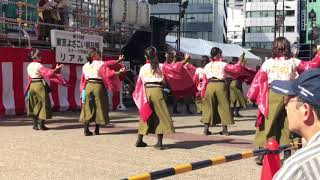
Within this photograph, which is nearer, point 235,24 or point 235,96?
point 235,96

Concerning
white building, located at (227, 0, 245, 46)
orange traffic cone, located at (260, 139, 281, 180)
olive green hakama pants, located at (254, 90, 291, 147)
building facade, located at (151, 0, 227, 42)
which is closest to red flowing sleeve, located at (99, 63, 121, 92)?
olive green hakama pants, located at (254, 90, 291, 147)

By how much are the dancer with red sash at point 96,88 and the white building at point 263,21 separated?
8308cm

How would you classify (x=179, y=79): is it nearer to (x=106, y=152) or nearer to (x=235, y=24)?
(x=106, y=152)

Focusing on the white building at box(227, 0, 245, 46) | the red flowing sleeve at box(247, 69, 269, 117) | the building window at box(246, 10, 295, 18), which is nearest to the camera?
the red flowing sleeve at box(247, 69, 269, 117)

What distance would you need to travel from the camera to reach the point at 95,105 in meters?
10.5

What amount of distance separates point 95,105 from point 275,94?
13.8 feet

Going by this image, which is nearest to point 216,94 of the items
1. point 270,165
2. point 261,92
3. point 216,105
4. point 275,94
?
point 216,105

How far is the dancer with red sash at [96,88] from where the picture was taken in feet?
33.9

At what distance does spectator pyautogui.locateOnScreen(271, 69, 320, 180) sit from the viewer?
1762 millimetres

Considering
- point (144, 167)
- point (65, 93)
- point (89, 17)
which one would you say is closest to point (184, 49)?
point (89, 17)

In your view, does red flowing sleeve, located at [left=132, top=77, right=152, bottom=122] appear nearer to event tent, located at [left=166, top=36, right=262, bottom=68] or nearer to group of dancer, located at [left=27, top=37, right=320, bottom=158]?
group of dancer, located at [left=27, top=37, right=320, bottom=158]

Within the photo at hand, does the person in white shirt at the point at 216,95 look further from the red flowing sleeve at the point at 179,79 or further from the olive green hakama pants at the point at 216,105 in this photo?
the red flowing sleeve at the point at 179,79

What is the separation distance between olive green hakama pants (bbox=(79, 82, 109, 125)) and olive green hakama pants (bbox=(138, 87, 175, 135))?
187 cm

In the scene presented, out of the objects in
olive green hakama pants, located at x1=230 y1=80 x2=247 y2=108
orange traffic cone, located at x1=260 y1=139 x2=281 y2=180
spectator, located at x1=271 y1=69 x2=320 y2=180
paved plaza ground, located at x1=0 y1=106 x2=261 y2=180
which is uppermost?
spectator, located at x1=271 y1=69 x2=320 y2=180
